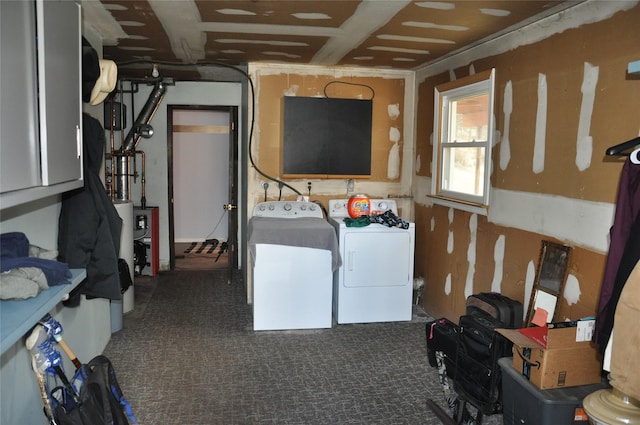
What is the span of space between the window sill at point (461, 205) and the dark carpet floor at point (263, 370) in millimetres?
1115

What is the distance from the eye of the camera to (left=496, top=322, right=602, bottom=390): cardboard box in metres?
2.33

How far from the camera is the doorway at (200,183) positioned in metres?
7.16

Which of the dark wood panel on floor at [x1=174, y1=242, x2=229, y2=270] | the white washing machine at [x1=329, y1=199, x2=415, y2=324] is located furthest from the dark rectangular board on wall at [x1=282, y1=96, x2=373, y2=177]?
the dark wood panel on floor at [x1=174, y1=242, x2=229, y2=270]

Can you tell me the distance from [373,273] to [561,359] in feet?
7.09

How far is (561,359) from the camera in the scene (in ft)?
7.65

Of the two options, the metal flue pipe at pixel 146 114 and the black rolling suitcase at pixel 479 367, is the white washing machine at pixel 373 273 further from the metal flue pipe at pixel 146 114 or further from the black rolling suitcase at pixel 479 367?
the metal flue pipe at pixel 146 114

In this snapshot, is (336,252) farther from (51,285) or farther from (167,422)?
(51,285)

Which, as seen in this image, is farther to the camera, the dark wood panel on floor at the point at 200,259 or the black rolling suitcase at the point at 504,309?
the dark wood panel on floor at the point at 200,259

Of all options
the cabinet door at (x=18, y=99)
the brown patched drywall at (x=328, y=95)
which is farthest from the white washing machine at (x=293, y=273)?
the cabinet door at (x=18, y=99)

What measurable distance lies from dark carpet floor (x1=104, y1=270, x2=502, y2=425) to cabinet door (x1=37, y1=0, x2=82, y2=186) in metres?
1.57

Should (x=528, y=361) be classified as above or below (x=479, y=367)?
above

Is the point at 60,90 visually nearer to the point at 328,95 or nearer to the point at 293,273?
the point at 293,273

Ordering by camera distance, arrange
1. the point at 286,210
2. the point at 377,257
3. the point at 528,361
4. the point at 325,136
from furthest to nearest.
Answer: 1. the point at 325,136
2. the point at 286,210
3. the point at 377,257
4. the point at 528,361

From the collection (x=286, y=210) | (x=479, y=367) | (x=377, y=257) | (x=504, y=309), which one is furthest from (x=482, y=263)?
(x=286, y=210)
